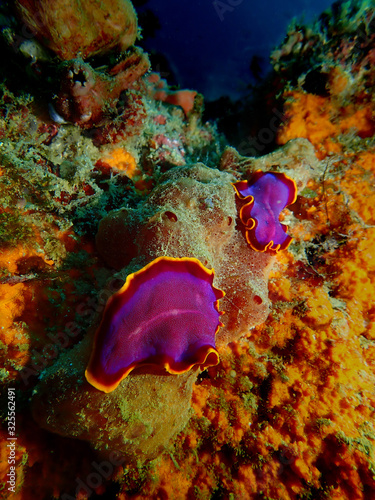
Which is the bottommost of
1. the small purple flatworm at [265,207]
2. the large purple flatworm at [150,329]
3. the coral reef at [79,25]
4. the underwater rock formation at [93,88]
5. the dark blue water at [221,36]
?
the large purple flatworm at [150,329]

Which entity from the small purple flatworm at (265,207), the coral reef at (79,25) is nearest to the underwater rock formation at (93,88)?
the coral reef at (79,25)

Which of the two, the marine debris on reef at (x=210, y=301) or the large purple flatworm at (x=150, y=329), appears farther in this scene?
the marine debris on reef at (x=210, y=301)

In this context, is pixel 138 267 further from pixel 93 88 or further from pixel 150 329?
pixel 93 88

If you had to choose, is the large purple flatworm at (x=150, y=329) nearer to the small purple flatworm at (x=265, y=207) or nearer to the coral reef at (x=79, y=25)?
Answer: the small purple flatworm at (x=265, y=207)

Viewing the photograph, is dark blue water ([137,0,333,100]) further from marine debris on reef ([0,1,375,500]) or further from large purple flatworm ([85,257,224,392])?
large purple flatworm ([85,257,224,392])

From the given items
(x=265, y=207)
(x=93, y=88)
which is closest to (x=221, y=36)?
(x=93, y=88)

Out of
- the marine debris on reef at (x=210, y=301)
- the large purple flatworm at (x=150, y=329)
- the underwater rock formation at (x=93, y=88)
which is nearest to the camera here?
the large purple flatworm at (x=150, y=329)

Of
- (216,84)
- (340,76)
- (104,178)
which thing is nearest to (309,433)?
(104,178)
